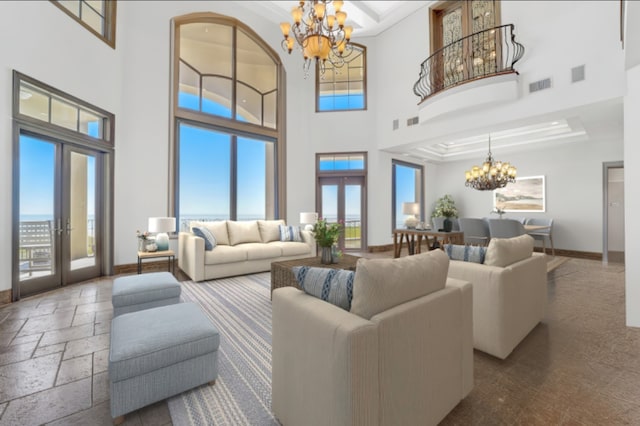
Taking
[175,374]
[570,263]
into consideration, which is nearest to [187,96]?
A: [175,374]

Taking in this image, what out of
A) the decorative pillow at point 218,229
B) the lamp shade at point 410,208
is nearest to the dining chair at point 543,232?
the lamp shade at point 410,208

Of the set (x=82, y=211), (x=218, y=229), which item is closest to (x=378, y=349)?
(x=218, y=229)

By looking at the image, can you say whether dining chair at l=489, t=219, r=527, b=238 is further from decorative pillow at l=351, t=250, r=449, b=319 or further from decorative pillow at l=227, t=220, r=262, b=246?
decorative pillow at l=351, t=250, r=449, b=319

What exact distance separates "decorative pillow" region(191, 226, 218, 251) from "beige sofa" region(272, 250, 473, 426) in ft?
11.3

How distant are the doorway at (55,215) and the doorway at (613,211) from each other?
33.5 ft

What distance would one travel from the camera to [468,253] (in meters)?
2.39

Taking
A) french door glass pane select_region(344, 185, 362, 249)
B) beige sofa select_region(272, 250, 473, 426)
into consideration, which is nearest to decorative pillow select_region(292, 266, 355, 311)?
beige sofa select_region(272, 250, 473, 426)

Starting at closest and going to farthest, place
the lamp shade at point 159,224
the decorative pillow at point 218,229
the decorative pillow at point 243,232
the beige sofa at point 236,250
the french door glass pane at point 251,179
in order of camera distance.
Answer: the lamp shade at point 159,224 → the beige sofa at point 236,250 → the decorative pillow at point 218,229 → the decorative pillow at point 243,232 → the french door glass pane at point 251,179

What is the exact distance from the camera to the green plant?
8756 millimetres

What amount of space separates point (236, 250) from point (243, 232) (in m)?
0.72

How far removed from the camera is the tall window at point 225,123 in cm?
568

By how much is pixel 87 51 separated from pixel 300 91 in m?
4.29

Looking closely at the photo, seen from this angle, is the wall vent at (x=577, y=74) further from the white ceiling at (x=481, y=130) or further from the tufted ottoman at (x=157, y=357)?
the tufted ottoman at (x=157, y=357)

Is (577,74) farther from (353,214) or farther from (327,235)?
(353,214)
